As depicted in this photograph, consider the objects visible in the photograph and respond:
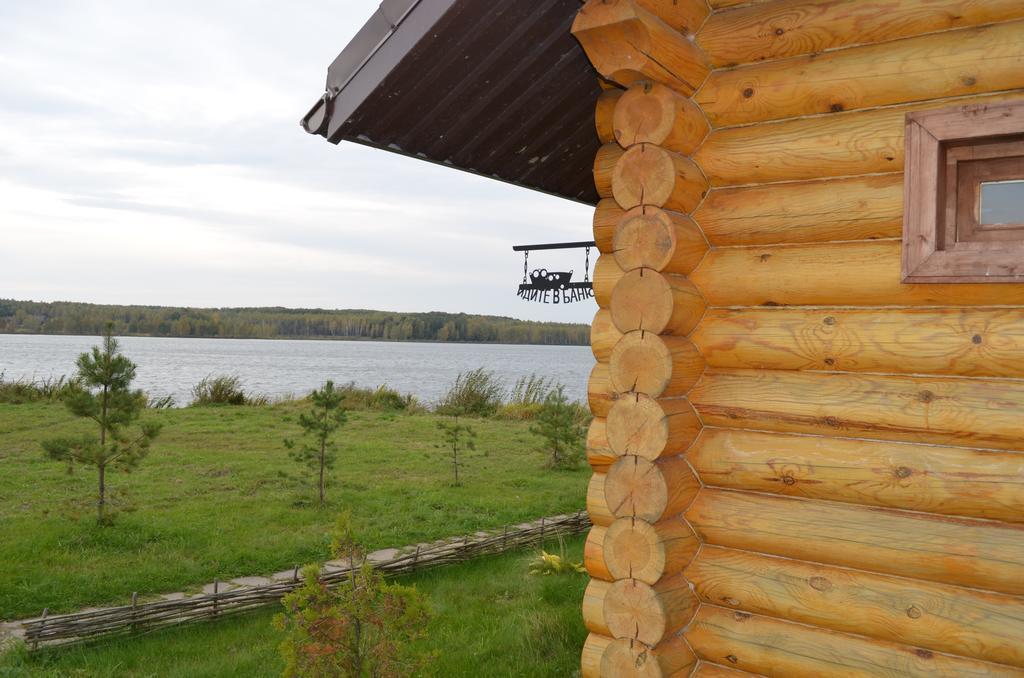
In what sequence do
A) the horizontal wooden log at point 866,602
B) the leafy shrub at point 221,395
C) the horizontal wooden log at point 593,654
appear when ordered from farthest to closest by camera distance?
the leafy shrub at point 221,395 < the horizontal wooden log at point 593,654 < the horizontal wooden log at point 866,602

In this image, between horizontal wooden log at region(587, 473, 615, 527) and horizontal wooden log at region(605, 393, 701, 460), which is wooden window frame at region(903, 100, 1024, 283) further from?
horizontal wooden log at region(587, 473, 615, 527)

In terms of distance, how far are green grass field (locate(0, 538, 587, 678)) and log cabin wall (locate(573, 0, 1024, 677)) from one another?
2.20 metres

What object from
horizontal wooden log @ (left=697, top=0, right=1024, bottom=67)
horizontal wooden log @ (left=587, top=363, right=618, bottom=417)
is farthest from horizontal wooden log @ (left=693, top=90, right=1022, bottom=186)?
horizontal wooden log @ (left=587, top=363, right=618, bottom=417)

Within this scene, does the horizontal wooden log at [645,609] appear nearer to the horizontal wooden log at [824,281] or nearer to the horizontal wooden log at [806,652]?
the horizontal wooden log at [806,652]

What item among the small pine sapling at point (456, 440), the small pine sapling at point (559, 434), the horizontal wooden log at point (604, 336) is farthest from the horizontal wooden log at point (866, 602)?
the small pine sapling at point (559, 434)

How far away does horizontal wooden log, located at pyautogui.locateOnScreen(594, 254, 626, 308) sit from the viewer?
4023mm

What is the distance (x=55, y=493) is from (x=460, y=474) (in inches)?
250

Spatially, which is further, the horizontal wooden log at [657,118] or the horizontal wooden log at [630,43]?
the horizontal wooden log at [657,118]

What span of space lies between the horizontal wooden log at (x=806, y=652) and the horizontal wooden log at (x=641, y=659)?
0.55ft

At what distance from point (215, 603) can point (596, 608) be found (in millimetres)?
4970

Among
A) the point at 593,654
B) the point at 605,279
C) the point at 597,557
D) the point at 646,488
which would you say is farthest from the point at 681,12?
the point at 593,654

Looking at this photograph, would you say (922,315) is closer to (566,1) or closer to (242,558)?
(566,1)

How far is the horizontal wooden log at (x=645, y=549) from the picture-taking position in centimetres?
348

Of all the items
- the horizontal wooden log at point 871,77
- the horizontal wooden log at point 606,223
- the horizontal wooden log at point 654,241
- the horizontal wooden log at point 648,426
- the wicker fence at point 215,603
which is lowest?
the wicker fence at point 215,603
